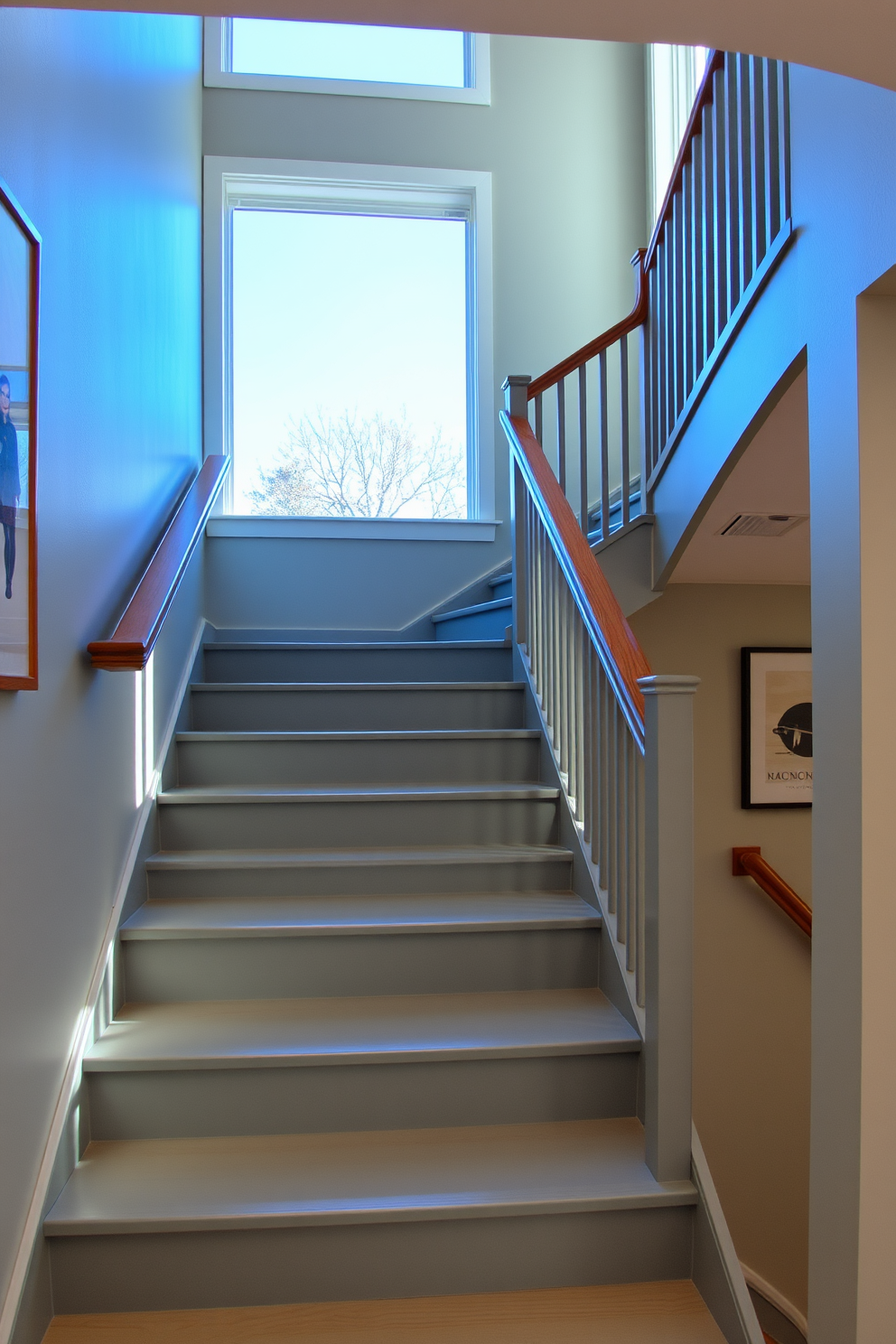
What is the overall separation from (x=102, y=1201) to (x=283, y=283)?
3956 mm

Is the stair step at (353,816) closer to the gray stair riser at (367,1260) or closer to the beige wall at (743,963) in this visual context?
the gray stair riser at (367,1260)

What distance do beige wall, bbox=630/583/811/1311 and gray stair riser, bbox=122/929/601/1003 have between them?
59.5 inches

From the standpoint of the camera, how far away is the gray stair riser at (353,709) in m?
3.21

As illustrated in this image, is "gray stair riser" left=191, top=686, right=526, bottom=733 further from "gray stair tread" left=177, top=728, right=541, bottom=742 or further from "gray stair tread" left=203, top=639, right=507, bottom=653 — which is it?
"gray stair tread" left=203, top=639, right=507, bottom=653

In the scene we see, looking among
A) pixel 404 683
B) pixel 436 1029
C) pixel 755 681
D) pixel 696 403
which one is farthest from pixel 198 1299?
pixel 755 681

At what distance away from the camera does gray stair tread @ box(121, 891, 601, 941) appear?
2.27m

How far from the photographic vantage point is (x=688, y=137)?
9.94 feet

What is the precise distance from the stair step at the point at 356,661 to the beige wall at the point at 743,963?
0.73 m

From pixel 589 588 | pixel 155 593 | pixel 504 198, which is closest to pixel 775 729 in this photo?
pixel 589 588

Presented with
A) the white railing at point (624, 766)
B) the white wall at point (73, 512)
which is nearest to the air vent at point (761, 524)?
the white railing at point (624, 766)

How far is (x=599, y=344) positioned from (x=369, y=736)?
5.55ft

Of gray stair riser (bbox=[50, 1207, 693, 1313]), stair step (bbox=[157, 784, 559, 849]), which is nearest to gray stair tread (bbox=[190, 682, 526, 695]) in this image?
stair step (bbox=[157, 784, 559, 849])

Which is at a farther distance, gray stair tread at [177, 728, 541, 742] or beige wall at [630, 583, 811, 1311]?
beige wall at [630, 583, 811, 1311]

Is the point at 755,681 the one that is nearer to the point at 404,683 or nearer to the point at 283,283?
the point at 404,683
